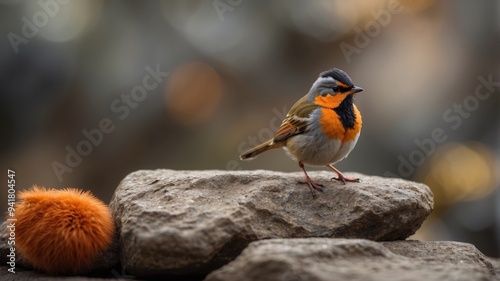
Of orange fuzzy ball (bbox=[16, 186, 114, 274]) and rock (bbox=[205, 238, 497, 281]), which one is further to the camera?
orange fuzzy ball (bbox=[16, 186, 114, 274])

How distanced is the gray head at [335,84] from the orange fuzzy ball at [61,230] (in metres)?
1.63

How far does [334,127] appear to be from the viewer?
3.72 metres

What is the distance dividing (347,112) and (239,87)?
3366 mm

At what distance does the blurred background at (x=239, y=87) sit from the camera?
6.45 metres

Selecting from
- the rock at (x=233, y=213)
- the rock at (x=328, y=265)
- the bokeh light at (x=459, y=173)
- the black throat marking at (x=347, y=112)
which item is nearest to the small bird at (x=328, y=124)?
the black throat marking at (x=347, y=112)

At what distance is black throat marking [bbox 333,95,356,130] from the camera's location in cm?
376

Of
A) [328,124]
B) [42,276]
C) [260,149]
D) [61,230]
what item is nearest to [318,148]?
[328,124]

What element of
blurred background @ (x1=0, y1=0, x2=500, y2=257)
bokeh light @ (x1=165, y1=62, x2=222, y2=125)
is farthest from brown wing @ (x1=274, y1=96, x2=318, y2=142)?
bokeh light @ (x1=165, y1=62, x2=222, y2=125)

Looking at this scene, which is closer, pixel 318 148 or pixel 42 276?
pixel 42 276

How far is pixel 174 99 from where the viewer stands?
22.5 feet

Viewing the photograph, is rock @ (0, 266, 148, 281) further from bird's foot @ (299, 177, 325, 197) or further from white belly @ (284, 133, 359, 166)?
white belly @ (284, 133, 359, 166)

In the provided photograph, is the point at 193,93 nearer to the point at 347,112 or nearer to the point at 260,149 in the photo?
the point at 260,149

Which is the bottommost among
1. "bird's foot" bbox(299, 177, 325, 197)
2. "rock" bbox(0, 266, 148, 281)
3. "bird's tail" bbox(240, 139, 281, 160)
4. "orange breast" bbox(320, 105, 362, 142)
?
"rock" bbox(0, 266, 148, 281)

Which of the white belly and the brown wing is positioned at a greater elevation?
the brown wing
